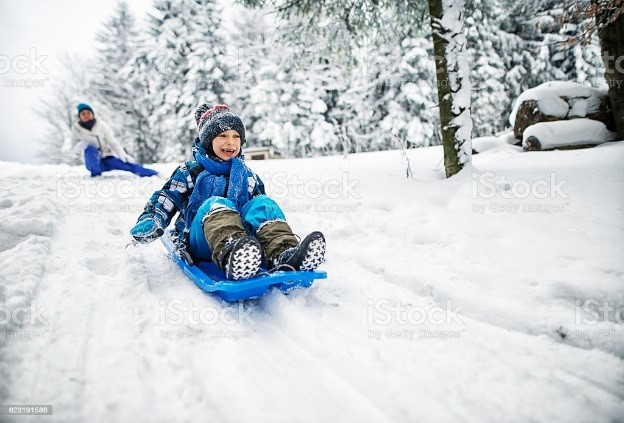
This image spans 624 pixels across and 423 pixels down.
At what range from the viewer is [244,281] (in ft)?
5.48

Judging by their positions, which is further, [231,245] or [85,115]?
[85,115]

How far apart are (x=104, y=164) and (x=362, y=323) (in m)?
6.31

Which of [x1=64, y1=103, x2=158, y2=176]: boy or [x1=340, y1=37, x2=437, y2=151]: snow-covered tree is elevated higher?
[x1=340, y1=37, x2=437, y2=151]: snow-covered tree

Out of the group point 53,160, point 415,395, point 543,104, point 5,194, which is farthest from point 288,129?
point 53,160

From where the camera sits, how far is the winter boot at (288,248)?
1.76 metres

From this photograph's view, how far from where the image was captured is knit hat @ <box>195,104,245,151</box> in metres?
2.44

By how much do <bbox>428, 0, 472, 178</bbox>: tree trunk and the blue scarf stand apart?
8.34 ft

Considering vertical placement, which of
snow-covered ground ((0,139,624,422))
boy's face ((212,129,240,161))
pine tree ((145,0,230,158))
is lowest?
Answer: snow-covered ground ((0,139,624,422))

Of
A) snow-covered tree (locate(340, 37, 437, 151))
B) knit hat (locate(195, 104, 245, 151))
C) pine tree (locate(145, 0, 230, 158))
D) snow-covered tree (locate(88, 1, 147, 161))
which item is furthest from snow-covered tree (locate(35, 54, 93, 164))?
knit hat (locate(195, 104, 245, 151))

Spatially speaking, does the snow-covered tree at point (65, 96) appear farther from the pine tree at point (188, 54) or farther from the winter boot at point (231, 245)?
the winter boot at point (231, 245)

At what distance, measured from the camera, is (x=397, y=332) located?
1.62 metres

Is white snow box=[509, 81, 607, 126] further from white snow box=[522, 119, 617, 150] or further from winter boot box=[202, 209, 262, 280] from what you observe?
winter boot box=[202, 209, 262, 280]

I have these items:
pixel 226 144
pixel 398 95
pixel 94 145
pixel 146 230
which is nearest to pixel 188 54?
pixel 398 95

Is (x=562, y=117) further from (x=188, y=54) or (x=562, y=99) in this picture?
Result: (x=188, y=54)
